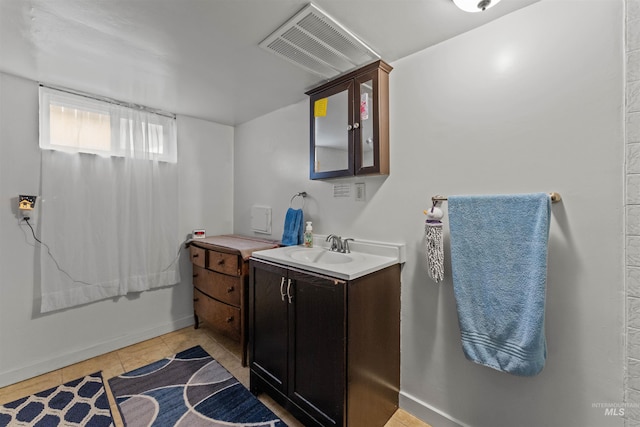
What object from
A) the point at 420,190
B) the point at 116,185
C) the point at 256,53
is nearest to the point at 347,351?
the point at 420,190

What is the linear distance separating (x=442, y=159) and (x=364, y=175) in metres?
0.46

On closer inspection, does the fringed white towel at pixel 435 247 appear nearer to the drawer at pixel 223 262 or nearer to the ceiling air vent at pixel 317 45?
the ceiling air vent at pixel 317 45

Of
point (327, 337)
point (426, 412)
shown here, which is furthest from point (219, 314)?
point (426, 412)

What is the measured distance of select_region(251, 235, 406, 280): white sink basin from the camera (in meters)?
1.35

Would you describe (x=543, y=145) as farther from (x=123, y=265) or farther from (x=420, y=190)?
(x=123, y=265)

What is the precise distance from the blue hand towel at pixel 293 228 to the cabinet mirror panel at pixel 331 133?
0.45 meters

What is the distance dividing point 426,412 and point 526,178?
4.51ft

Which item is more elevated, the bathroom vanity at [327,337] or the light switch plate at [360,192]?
the light switch plate at [360,192]

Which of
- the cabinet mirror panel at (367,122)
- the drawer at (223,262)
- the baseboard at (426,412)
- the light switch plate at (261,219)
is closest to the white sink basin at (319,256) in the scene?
the drawer at (223,262)

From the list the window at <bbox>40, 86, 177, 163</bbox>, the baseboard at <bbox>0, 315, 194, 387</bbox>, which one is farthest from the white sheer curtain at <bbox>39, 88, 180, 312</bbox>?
the baseboard at <bbox>0, 315, 194, 387</bbox>

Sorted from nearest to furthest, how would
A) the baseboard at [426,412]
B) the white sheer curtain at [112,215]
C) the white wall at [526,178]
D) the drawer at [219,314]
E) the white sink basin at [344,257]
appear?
the white wall at [526,178]
the white sink basin at [344,257]
the baseboard at [426,412]
the white sheer curtain at [112,215]
the drawer at [219,314]

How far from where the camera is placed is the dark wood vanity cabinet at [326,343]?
4.23ft

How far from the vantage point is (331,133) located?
1914 mm

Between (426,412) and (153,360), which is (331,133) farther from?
(153,360)
